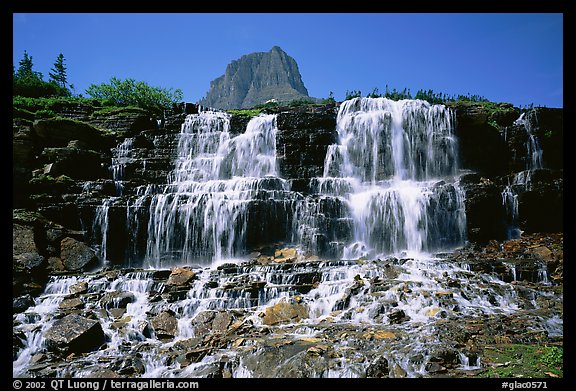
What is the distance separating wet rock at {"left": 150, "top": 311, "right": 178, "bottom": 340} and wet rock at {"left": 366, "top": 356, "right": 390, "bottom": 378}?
718 cm

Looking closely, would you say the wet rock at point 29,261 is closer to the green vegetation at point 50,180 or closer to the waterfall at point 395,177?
the green vegetation at point 50,180

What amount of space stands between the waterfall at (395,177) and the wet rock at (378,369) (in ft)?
43.9

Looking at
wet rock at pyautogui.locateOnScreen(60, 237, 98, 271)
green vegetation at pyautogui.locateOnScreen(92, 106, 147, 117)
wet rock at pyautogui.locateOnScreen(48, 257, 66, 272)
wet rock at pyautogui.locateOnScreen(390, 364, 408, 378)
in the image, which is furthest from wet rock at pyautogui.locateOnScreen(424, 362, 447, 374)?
green vegetation at pyautogui.locateOnScreen(92, 106, 147, 117)

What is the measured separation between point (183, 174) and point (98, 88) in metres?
37.1

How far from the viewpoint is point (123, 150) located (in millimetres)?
28969

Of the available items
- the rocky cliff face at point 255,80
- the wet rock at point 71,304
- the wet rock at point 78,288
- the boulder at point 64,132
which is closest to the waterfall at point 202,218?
the wet rock at point 78,288

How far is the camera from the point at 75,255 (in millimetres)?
20188

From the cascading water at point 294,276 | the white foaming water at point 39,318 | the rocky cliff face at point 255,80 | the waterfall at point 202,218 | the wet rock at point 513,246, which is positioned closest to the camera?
the cascading water at point 294,276

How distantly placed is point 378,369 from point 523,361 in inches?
136

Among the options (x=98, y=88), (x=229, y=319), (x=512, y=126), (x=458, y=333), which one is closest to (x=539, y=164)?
(x=512, y=126)

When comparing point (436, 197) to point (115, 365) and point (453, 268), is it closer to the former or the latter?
point (453, 268)

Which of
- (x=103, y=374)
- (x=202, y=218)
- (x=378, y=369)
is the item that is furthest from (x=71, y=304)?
(x=378, y=369)

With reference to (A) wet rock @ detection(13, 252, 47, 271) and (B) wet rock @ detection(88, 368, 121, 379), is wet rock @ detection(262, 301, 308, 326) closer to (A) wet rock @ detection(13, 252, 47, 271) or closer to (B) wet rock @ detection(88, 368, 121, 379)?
(B) wet rock @ detection(88, 368, 121, 379)

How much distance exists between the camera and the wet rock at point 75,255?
19.7 meters
